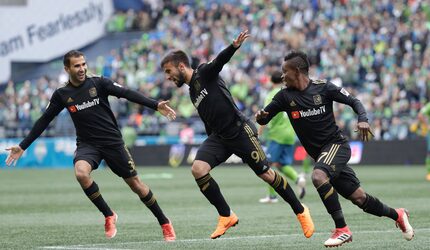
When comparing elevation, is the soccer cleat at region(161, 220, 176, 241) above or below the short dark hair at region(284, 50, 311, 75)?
below

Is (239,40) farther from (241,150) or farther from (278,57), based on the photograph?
(278,57)

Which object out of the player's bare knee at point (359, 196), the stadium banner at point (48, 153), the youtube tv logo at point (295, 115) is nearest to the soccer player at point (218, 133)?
the player's bare knee at point (359, 196)

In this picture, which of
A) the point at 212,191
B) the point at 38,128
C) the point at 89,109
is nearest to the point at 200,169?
the point at 212,191

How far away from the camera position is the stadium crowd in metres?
37.2

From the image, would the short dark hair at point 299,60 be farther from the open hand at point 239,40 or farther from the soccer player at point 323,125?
the open hand at point 239,40

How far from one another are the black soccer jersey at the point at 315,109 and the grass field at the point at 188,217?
1252 millimetres

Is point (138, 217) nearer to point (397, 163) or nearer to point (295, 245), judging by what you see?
point (295, 245)

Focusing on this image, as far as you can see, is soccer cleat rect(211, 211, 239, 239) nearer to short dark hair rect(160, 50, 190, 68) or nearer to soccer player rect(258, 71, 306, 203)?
short dark hair rect(160, 50, 190, 68)

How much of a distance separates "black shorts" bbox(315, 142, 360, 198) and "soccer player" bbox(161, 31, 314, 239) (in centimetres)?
76

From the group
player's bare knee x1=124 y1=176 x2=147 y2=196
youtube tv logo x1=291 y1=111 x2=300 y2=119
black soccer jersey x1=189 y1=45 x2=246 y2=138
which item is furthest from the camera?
player's bare knee x1=124 y1=176 x2=147 y2=196

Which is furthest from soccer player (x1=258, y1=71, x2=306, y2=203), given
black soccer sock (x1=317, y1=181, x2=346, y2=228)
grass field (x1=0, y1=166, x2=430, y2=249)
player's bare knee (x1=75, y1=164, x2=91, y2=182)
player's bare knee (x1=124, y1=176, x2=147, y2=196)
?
black soccer sock (x1=317, y1=181, x2=346, y2=228)

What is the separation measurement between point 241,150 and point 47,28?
133 feet

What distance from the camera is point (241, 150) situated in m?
13.3

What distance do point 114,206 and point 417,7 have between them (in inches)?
897
